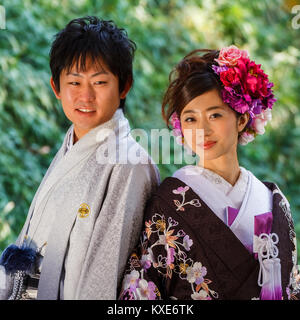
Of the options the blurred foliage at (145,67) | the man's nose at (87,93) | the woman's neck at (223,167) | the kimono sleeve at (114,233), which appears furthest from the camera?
the blurred foliage at (145,67)

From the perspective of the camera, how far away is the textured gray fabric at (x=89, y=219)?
5.33 feet

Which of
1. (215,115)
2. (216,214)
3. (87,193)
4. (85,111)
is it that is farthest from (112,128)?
(216,214)

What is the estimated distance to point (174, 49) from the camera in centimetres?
420

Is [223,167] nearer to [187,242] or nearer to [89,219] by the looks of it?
[187,242]

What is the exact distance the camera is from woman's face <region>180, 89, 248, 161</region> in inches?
69.6

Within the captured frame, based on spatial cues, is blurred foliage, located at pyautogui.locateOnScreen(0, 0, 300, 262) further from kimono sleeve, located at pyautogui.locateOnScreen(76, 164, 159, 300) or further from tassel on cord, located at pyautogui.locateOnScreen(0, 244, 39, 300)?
kimono sleeve, located at pyautogui.locateOnScreen(76, 164, 159, 300)

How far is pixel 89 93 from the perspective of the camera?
5.67 ft

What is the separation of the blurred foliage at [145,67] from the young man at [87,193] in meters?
1.34

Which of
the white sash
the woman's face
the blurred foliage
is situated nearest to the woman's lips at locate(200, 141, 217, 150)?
the woman's face

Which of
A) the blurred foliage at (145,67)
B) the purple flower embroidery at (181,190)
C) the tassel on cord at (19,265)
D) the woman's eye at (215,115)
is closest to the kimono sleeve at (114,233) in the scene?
the purple flower embroidery at (181,190)

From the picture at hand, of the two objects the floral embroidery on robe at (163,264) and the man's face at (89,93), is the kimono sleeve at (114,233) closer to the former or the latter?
the floral embroidery on robe at (163,264)

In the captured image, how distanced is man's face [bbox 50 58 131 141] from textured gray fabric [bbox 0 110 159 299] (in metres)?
0.05
